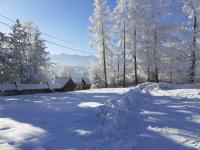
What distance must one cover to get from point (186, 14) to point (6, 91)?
21.0 metres

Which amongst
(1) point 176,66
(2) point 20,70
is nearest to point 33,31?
(2) point 20,70

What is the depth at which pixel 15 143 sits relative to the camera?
596 centimetres

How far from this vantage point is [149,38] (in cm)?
3962

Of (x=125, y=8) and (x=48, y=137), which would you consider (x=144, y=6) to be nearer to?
(x=125, y=8)

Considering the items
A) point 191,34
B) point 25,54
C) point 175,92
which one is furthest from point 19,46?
point 175,92

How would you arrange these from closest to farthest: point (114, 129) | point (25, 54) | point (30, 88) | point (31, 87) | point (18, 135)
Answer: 1. point (18, 135)
2. point (114, 129)
3. point (30, 88)
4. point (31, 87)
5. point (25, 54)

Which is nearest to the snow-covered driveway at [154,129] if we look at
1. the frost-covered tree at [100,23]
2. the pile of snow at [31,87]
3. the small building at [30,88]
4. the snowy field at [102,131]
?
the snowy field at [102,131]

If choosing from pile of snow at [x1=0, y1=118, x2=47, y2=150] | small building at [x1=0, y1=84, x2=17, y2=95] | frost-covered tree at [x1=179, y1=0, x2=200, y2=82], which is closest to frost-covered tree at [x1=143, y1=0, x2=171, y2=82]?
frost-covered tree at [x1=179, y1=0, x2=200, y2=82]

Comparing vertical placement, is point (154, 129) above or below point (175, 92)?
below

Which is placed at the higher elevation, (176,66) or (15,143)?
(176,66)

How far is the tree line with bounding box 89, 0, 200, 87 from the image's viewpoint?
30.8 meters

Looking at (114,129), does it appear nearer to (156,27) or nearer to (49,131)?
(49,131)

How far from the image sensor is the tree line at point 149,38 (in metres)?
30.8

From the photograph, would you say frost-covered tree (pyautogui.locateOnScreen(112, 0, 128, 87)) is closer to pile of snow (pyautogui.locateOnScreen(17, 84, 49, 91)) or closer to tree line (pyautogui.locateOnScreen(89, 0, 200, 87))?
tree line (pyautogui.locateOnScreen(89, 0, 200, 87))
